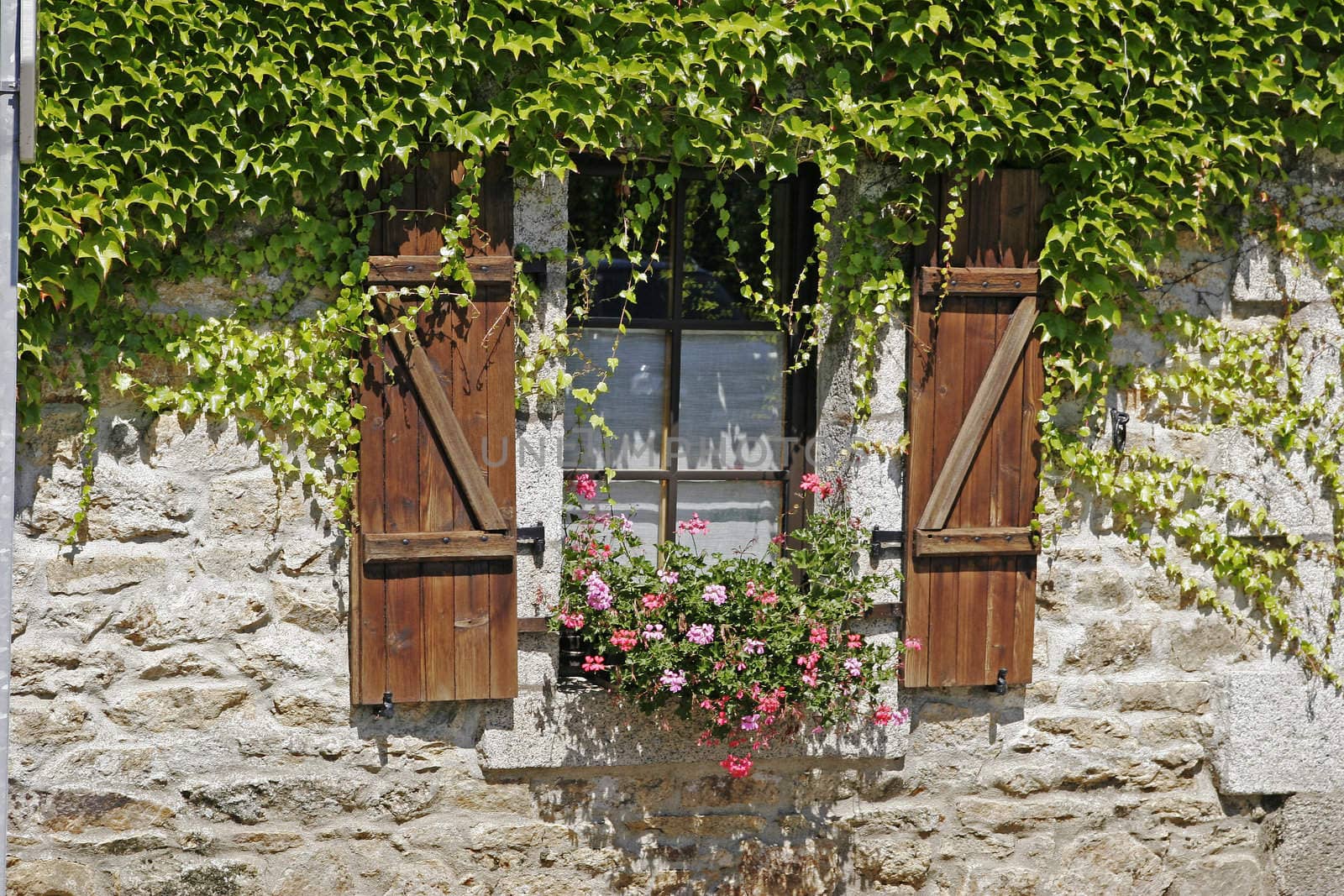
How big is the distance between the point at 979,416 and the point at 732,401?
79 cm

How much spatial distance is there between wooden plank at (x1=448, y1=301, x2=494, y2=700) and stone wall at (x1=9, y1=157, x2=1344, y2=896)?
131mm

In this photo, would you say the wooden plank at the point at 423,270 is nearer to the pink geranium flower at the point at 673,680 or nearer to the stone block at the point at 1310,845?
the pink geranium flower at the point at 673,680

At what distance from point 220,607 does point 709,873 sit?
168 centimetres

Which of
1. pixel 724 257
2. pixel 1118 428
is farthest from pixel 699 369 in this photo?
pixel 1118 428

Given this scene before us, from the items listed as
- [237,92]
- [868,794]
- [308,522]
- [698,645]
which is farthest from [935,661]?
[237,92]

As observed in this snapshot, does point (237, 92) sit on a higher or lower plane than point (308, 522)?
higher

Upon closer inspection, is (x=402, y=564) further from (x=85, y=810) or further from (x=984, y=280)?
(x=984, y=280)

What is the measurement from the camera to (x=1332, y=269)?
391 centimetres

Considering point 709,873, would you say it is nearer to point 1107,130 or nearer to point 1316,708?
point 1316,708

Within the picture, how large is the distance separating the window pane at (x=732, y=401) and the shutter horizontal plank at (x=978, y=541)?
0.56m

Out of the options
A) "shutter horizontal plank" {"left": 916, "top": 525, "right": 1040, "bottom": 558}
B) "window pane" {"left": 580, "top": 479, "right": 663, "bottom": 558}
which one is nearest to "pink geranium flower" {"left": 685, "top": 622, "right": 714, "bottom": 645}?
"window pane" {"left": 580, "top": 479, "right": 663, "bottom": 558}

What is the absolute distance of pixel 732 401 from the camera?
398cm

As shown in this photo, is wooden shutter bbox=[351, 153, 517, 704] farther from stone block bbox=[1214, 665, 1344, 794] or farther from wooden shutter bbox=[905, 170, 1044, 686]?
stone block bbox=[1214, 665, 1344, 794]

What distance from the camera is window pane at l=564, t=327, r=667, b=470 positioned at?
385 centimetres
